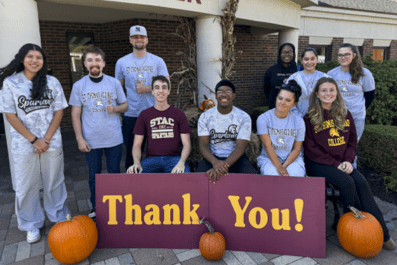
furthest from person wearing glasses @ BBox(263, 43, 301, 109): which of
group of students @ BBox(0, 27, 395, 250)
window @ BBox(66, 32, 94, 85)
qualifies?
window @ BBox(66, 32, 94, 85)

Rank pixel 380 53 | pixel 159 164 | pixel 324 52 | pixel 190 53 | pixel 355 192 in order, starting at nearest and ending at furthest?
pixel 355 192, pixel 159 164, pixel 190 53, pixel 324 52, pixel 380 53

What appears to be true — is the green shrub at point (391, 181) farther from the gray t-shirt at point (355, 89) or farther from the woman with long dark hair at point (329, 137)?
the woman with long dark hair at point (329, 137)

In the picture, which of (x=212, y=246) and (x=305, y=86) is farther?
(x=305, y=86)

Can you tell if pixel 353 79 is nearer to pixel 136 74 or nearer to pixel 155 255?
pixel 136 74

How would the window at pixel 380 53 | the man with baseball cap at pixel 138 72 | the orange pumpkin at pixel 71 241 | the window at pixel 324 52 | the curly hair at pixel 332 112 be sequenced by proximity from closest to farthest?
1. the orange pumpkin at pixel 71 241
2. the curly hair at pixel 332 112
3. the man with baseball cap at pixel 138 72
4. the window at pixel 324 52
5. the window at pixel 380 53

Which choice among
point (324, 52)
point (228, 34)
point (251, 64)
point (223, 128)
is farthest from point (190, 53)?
point (324, 52)

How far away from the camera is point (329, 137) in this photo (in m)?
3.09

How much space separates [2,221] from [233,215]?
2.77 meters

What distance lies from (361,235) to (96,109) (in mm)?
2839

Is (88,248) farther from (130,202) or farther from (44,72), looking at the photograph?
(44,72)

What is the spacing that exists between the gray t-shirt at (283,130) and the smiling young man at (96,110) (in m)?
1.59

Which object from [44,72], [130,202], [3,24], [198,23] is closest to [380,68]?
[198,23]

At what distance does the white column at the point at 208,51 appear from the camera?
217 inches

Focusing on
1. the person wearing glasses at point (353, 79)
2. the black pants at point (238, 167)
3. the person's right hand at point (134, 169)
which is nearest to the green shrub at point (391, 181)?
the person wearing glasses at point (353, 79)
